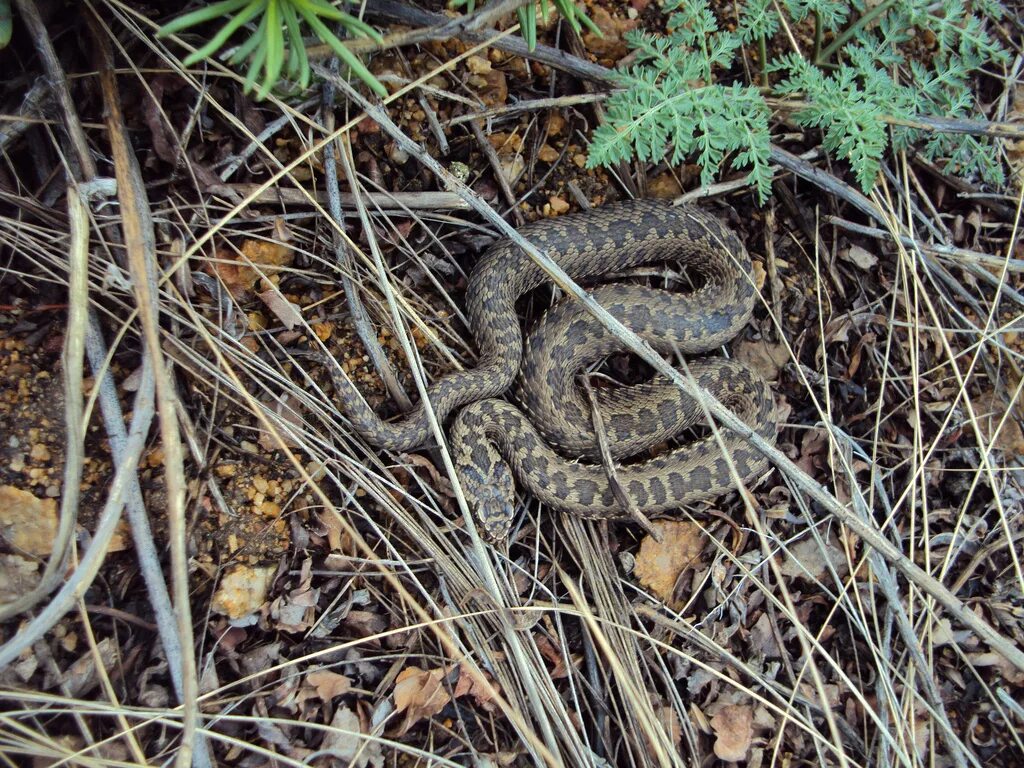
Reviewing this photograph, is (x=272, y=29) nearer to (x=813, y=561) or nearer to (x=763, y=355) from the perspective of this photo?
(x=763, y=355)

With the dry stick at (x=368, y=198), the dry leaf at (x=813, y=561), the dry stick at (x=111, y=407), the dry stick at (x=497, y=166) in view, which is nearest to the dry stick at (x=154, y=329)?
the dry stick at (x=111, y=407)

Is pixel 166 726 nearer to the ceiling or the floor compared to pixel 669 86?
nearer to the floor

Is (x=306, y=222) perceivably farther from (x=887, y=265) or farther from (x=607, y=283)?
(x=887, y=265)

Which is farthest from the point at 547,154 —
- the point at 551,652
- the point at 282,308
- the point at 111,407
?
the point at 551,652

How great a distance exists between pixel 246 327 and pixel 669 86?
2.55 metres

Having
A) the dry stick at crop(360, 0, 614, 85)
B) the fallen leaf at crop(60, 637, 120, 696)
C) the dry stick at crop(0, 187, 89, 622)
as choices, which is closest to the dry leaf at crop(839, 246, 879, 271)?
the dry stick at crop(360, 0, 614, 85)

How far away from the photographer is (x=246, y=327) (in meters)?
3.70

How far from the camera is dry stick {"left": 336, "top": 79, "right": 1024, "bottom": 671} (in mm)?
3301

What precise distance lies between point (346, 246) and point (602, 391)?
1.85 metres

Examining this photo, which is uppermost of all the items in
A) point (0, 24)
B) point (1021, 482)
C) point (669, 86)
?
point (0, 24)

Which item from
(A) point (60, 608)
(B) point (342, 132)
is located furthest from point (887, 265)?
(A) point (60, 608)

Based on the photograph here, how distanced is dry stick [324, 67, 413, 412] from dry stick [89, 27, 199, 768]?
878 millimetres

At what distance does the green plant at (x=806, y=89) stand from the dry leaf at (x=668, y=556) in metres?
2.01

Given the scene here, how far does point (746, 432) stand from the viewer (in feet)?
11.3
